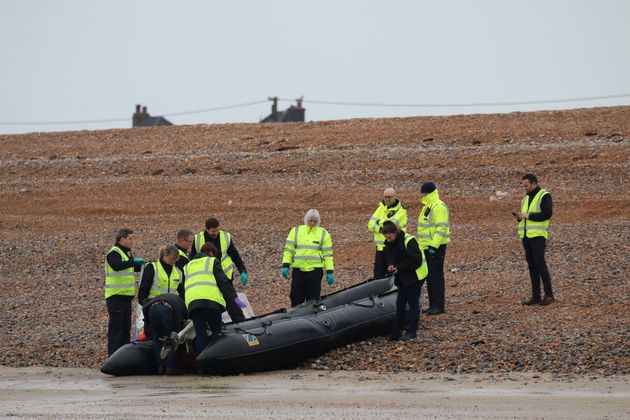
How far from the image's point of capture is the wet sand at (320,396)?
10.2 metres

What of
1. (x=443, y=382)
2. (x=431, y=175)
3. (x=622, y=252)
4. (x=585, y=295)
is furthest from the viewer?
(x=431, y=175)

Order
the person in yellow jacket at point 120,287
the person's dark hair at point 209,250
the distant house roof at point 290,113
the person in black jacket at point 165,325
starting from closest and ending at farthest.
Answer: the person in black jacket at point 165,325
the person's dark hair at point 209,250
the person in yellow jacket at point 120,287
the distant house roof at point 290,113

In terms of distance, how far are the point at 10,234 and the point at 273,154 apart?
24.6 ft

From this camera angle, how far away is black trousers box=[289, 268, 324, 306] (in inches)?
592

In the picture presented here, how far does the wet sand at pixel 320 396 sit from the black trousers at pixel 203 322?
37 cm

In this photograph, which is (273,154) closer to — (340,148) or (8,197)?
(340,148)

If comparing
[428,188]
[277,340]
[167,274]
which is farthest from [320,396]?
[428,188]

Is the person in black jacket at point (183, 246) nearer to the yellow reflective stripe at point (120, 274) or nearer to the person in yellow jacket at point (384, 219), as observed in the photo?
the yellow reflective stripe at point (120, 274)

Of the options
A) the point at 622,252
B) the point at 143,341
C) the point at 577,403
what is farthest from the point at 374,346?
the point at 622,252

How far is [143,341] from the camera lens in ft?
44.8

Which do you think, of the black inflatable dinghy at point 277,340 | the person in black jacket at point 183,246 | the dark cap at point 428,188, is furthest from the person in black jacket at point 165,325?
the dark cap at point 428,188

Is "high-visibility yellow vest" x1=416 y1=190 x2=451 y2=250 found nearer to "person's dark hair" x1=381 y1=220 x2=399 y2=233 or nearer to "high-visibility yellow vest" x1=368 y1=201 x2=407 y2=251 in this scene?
"high-visibility yellow vest" x1=368 y1=201 x2=407 y2=251

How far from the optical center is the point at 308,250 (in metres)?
14.9

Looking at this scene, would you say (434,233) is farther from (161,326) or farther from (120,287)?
(120,287)
